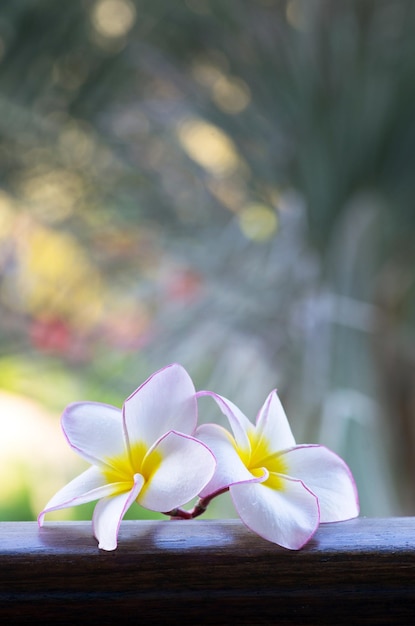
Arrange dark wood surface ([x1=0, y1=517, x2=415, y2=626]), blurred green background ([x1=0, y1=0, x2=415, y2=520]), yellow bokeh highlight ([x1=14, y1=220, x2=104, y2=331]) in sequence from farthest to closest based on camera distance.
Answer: yellow bokeh highlight ([x1=14, y1=220, x2=104, y2=331])
blurred green background ([x1=0, y1=0, x2=415, y2=520])
dark wood surface ([x1=0, y1=517, x2=415, y2=626])

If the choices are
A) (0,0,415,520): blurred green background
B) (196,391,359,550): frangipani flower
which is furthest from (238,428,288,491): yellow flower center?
(0,0,415,520): blurred green background

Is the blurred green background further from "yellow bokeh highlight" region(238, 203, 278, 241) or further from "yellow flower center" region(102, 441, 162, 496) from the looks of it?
"yellow flower center" region(102, 441, 162, 496)

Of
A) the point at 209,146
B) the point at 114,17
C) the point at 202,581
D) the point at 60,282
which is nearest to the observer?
the point at 202,581

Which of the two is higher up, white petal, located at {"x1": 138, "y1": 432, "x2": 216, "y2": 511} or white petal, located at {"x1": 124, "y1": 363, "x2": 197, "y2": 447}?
white petal, located at {"x1": 124, "y1": 363, "x2": 197, "y2": 447}

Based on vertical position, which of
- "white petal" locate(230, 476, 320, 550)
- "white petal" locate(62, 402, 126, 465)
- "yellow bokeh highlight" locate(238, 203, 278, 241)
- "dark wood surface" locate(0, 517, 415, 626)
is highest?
"yellow bokeh highlight" locate(238, 203, 278, 241)

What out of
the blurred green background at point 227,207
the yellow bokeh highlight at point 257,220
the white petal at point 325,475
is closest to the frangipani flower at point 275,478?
the white petal at point 325,475

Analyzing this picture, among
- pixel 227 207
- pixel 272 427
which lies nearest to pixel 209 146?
pixel 227 207

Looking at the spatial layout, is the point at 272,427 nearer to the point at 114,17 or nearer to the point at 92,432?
the point at 92,432

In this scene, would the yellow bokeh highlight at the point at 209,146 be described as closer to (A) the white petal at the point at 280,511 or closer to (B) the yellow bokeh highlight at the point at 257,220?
(B) the yellow bokeh highlight at the point at 257,220
